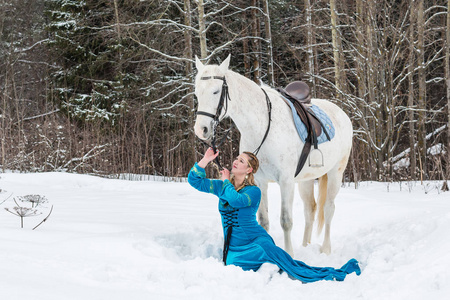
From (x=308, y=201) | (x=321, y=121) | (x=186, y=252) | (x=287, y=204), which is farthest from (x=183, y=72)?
(x=287, y=204)

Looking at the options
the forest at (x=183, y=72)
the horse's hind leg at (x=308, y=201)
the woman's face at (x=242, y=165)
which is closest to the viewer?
the woman's face at (x=242, y=165)

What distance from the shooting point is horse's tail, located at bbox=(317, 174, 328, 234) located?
5285mm

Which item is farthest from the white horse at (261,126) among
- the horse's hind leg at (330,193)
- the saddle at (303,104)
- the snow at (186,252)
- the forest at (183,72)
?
the forest at (183,72)

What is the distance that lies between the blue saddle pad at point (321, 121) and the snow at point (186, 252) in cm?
120

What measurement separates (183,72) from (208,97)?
12176 millimetres

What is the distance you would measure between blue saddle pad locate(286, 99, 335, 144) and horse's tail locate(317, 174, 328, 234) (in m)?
0.68

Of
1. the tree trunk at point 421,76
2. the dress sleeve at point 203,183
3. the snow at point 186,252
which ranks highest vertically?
the tree trunk at point 421,76

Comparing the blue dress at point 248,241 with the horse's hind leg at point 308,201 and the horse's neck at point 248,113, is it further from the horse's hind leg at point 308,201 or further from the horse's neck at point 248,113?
the horse's hind leg at point 308,201

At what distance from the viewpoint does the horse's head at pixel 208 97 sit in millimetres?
3645

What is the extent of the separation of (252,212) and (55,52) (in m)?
15.7

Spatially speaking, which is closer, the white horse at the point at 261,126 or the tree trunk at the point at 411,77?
the white horse at the point at 261,126

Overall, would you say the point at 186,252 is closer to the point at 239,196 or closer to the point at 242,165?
the point at 239,196

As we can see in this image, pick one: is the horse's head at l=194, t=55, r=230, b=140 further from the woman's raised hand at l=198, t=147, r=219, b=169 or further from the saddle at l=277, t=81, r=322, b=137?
the saddle at l=277, t=81, r=322, b=137

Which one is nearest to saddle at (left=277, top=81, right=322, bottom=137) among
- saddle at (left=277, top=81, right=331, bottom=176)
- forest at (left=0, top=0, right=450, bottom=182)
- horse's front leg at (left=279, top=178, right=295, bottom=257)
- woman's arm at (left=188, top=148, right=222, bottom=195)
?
saddle at (left=277, top=81, right=331, bottom=176)
